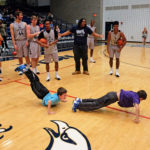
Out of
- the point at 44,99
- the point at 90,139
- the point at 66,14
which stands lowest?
the point at 90,139

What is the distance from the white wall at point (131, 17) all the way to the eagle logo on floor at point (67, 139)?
16976 millimetres

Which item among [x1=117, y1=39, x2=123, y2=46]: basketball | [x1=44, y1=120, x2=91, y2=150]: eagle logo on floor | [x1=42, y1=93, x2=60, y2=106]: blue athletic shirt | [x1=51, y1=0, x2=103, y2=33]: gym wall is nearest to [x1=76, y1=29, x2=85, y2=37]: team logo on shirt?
[x1=117, y1=39, x2=123, y2=46]: basketball

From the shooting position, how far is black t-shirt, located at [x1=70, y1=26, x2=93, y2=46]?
17.5 ft

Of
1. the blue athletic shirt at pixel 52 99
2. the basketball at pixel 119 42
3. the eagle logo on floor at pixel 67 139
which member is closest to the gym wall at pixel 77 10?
the basketball at pixel 119 42

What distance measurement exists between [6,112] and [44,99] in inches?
28.0

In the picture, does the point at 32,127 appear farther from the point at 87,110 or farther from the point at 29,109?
the point at 87,110

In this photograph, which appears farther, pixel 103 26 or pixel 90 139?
pixel 103 26

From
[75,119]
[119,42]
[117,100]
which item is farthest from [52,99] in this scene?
[119,42]

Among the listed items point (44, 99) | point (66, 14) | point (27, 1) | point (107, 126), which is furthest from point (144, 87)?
point (27, 1)

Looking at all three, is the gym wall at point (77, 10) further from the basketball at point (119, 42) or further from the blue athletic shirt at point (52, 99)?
the blue athletic shirt at point (52, 99)

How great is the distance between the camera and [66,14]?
19781 mm

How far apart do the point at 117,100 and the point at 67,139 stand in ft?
3.72

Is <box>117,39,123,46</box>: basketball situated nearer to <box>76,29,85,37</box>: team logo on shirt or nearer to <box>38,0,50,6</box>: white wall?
<box>76,29,85,37</box>: team logo on shirt

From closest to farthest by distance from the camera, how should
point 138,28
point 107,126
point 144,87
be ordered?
point 107,126, point 144,87, point 138,28
